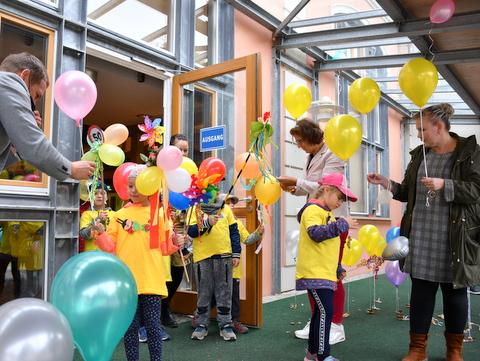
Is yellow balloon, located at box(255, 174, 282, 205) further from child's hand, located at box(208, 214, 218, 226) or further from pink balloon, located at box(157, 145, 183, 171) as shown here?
pink balloon, located at box(157, 145, 183, 171)

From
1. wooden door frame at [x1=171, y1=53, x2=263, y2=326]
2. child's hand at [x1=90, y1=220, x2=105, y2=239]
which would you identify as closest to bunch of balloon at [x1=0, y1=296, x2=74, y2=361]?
child's hand at [x1=90, y1=220, x2=105, y2=239]

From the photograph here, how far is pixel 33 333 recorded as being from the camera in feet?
4.24

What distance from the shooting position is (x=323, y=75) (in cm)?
719

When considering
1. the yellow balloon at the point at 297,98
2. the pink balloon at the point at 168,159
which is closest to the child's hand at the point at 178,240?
the pink balloon at the point at 168,159

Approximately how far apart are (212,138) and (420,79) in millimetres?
2018

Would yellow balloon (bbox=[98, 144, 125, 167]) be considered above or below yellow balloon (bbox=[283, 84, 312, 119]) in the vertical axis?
below

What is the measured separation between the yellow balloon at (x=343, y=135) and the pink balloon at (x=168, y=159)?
1.14m

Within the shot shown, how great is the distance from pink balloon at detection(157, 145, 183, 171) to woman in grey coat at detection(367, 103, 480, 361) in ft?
4.73

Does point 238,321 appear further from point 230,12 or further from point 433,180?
point 230,12

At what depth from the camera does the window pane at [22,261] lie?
122 inches

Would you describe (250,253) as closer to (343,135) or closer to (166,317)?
(166,317)

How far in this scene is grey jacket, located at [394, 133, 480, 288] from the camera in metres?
2.53

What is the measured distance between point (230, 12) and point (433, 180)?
347cm

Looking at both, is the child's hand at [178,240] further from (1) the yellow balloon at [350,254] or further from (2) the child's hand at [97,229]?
(1) the yellow balloon at [350,254]
